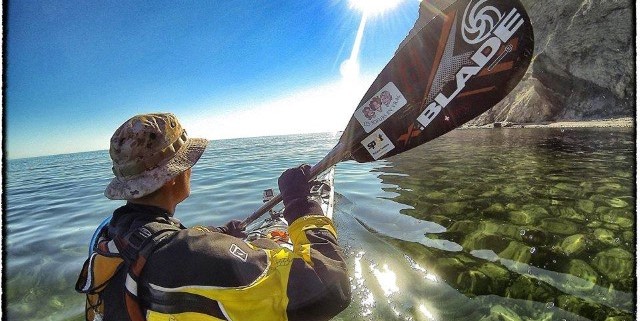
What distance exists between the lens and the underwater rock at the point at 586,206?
6563 mm

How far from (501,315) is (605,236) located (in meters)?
3.18

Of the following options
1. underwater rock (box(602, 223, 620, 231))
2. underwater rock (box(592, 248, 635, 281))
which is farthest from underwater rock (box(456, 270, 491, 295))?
underwater rock (box(602, 223, 620, 231))

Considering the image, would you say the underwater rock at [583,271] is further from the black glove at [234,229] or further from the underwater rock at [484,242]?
the black glove at [234,229]

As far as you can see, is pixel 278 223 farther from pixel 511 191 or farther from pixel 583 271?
pixel 511 191

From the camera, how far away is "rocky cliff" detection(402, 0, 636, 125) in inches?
1222

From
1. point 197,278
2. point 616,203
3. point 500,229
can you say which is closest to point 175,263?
point 197,278

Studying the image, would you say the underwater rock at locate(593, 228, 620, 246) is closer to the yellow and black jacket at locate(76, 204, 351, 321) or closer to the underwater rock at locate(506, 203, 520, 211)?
the underwater rock at locate(506, 203, 520, 211)

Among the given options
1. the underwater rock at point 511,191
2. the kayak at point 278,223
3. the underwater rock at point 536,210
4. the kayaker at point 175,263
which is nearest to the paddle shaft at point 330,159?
the kayak at point 278,223

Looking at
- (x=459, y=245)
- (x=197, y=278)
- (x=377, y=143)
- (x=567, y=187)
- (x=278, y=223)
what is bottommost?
(x=459, y=245)

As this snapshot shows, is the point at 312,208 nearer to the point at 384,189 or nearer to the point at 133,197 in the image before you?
the point at 133,197

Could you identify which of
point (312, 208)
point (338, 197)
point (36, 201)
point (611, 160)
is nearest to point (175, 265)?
point (312, 208)

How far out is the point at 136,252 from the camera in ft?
5.47

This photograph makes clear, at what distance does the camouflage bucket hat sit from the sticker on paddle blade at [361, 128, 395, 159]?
91.1 inches

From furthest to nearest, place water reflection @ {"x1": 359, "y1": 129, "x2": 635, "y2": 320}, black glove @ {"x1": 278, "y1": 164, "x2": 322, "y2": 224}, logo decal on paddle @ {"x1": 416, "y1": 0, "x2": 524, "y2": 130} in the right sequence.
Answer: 1. water reflection @ {"x1": 359, "y1": 129, "x2": 635, "y2": 320}
2. logo decal on paddle @ {"x1": 416, "y1": 0, "x2": 524, "y2": 130}
3. black glove @ {"x1": 278, "y1": 164, "x2": 322, "y2": 224}
